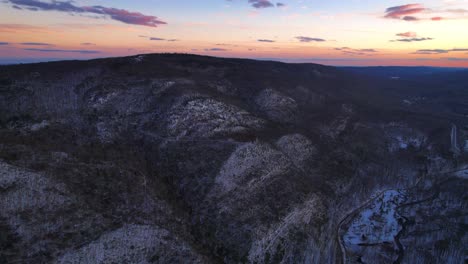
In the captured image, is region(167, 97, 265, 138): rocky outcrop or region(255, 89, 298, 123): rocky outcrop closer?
region(167, 97, 265, 138): rocky outcrop

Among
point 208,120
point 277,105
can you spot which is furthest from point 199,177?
point 277,105

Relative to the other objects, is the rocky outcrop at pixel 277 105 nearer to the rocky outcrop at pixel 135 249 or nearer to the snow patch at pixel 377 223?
the snow patch at pixel 377 223

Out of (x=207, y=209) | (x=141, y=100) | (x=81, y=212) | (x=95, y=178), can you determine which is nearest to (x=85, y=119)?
(x=141, y=100)

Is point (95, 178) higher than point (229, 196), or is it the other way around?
point (95, 178)

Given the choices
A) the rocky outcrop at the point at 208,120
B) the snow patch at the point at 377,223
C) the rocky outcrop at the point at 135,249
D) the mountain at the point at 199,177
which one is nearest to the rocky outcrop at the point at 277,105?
the mountain at the point at 199,177

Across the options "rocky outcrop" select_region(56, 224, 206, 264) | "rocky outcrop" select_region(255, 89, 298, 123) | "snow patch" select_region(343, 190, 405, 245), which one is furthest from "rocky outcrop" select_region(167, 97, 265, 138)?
"snow patch" select_region(343, 190, 405, 245)

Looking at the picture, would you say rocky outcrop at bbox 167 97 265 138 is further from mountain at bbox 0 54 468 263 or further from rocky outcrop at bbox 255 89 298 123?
rocky outcrop at bbox 255 89 298 123

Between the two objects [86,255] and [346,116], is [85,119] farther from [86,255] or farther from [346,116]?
[346,116]

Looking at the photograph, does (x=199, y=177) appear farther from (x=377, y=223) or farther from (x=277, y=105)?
(x=277, y=105)
